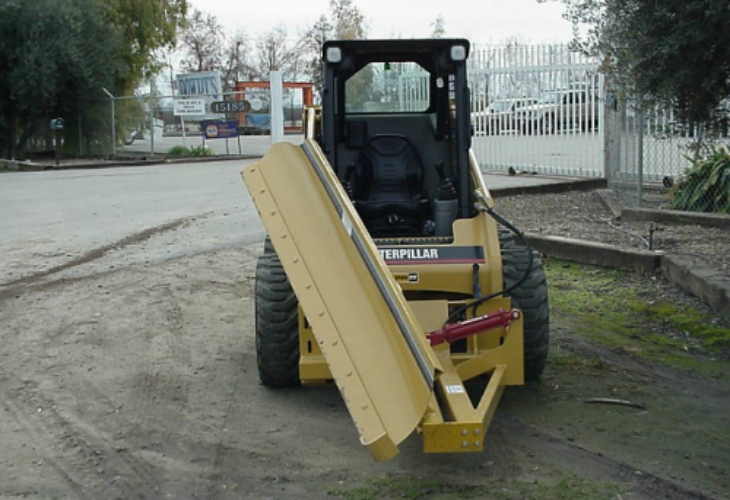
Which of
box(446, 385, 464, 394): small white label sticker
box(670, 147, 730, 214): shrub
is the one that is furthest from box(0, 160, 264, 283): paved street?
box(446, 385, 464, 394): small white label sticker

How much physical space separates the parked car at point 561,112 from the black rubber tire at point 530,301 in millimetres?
12119

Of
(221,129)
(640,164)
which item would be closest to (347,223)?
(640,164)

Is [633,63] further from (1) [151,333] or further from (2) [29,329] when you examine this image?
(2) [29,329]

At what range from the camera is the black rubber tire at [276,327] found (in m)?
5.94

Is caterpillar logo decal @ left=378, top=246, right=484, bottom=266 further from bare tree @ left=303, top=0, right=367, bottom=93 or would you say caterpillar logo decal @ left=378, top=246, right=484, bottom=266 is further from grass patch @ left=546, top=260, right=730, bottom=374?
bare tree @ left=303, top=0, right=367, bottom=93

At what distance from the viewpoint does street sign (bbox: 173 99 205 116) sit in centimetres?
3231

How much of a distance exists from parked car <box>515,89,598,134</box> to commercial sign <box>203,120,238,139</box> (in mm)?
13837

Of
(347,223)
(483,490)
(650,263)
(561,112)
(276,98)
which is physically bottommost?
(483,490)

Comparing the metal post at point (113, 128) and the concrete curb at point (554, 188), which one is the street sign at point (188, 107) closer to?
the metal post at point (113, 128)

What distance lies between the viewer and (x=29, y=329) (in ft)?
26.3

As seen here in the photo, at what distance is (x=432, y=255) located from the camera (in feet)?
19.4

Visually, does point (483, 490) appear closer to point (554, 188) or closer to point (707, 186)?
point (707, 186)

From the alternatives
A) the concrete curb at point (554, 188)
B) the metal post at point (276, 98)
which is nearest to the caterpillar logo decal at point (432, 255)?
the concrete curb at point (554, 188)

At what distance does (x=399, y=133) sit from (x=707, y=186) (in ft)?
21.1
